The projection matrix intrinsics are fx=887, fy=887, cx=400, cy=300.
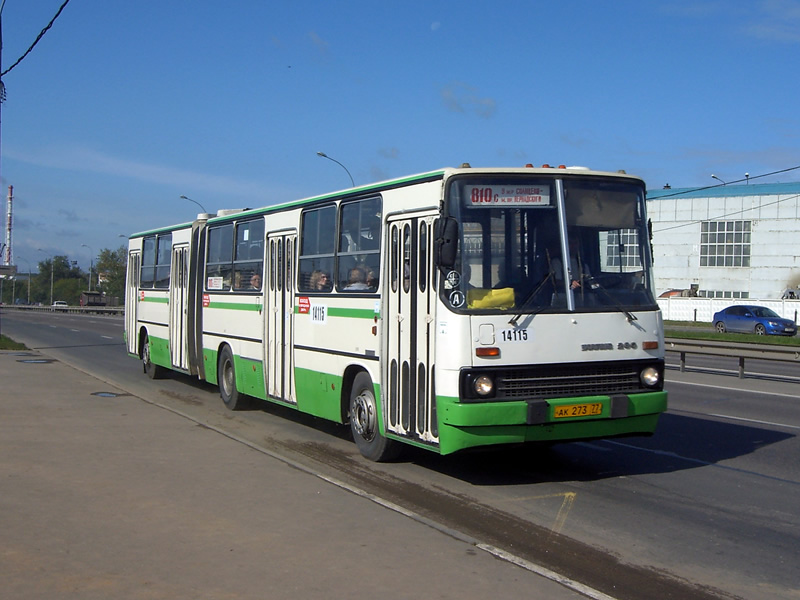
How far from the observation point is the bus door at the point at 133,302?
20.4 metres

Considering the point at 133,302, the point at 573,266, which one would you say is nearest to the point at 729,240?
the point at 133,302

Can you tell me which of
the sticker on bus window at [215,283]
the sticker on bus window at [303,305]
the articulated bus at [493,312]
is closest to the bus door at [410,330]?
the articulated bus at [493,312]

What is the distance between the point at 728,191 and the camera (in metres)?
70.5

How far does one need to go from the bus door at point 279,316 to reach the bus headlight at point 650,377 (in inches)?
197

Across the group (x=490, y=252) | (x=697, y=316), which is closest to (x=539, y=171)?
(x=490, y=252)

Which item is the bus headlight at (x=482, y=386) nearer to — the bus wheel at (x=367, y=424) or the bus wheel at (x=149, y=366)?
the bus wheel at (x=367, y=424)

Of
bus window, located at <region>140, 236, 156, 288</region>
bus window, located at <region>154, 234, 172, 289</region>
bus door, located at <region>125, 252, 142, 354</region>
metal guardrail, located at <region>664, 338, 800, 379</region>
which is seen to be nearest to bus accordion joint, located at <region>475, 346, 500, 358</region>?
bus window, located at <region>154, 234, 172, 289</region>

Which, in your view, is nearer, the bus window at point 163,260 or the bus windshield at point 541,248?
the bus windshield at point 541,248

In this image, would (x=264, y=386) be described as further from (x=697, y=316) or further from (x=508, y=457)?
(x=697, y=316)

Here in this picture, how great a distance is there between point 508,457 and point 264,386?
13.9ft

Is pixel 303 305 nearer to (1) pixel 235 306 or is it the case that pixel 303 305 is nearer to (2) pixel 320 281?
(2) pixel 320 281

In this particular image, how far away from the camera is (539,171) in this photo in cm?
859

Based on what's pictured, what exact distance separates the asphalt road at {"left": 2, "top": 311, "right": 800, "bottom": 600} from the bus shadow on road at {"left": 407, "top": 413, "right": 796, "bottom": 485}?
0.07 ft

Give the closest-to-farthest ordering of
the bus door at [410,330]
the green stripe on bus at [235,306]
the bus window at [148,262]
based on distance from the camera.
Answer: the bus door at [410,330]
the green stripe on bus at [235,306]
the bus window at [148,262]
